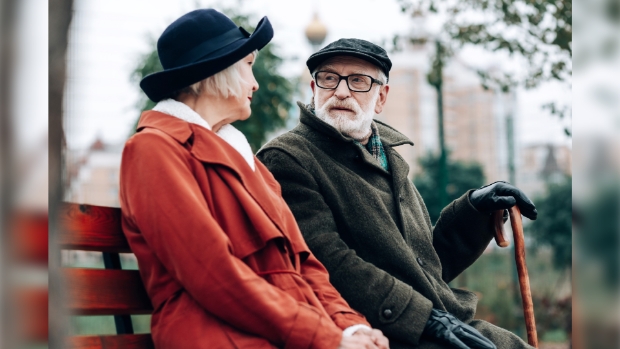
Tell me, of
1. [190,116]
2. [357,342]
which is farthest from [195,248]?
[357,342]

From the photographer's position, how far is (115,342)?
1912 millimetres

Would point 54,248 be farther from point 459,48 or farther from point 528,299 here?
point 459,48

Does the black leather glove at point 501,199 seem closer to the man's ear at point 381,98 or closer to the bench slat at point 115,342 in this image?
the man's ear at point 381,98

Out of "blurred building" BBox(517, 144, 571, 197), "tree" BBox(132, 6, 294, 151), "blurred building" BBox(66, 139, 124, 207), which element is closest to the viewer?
"tree" BBox(132, 6, 294, 151)

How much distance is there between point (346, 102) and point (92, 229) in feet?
3.75

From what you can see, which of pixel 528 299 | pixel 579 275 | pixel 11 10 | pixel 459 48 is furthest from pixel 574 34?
pixel 459 48

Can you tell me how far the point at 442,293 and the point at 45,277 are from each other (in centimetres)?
192

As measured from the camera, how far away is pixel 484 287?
8180 millimetres

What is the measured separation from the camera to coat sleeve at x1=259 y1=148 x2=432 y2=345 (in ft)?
7.68

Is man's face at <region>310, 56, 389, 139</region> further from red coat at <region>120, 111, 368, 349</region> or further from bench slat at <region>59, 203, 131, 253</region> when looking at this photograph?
bench slat at <region>59, 203, 131, 253</region>

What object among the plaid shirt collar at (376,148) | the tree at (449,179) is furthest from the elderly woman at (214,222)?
the tree at (449,179)

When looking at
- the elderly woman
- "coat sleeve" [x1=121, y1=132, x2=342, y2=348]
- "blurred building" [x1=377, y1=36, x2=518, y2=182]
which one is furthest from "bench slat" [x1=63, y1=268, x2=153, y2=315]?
"blurred building" [x1=377, y1=36, x2=518, y2=182]

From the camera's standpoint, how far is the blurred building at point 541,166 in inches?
325

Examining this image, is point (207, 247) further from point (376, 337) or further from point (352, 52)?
point (352, 52)
